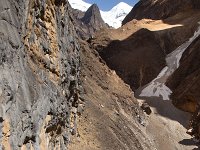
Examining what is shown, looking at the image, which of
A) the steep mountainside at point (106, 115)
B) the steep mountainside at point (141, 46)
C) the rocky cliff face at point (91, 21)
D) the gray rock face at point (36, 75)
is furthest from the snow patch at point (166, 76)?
the rocky cliff face at point (91, 21)

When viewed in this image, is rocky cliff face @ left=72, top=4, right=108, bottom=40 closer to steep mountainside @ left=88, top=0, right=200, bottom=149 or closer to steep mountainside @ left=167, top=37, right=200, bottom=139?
steep mountainside @ left=88, top=0, right=200, bottom=149

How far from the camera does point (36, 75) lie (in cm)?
1686

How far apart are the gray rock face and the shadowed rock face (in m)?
50.1

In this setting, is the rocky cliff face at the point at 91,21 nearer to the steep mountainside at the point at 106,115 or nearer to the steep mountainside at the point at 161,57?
the steep mountainside at the point at 161,57

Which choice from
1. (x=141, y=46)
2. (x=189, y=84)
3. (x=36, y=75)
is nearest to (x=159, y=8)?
(x=141, y=46)

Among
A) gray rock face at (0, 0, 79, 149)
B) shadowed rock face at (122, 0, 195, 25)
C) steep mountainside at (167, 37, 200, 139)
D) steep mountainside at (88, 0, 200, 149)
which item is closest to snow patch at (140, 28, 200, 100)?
steep mountainside at (88, 0, 200, 149)

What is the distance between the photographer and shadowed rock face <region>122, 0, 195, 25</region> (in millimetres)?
71750

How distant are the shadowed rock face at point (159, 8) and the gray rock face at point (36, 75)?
50.1m

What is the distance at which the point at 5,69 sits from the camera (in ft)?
43.5

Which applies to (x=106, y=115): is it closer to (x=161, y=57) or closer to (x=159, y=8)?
(x=161, y=57)

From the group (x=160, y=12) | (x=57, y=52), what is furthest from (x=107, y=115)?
(x=160, y=12)

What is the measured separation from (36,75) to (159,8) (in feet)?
211

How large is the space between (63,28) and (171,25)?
4603 centimetres

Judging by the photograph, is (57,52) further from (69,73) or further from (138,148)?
(138,148)
